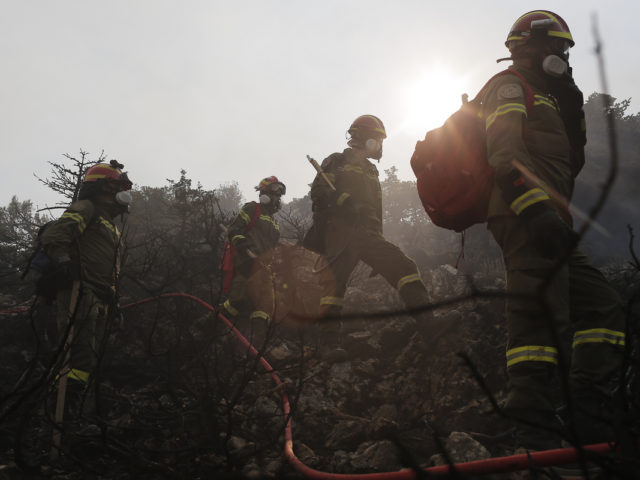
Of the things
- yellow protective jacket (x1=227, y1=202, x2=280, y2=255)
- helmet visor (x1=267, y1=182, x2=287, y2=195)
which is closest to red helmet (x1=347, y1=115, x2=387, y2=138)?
helmet visor (x1=267, y1=182, x2=287, y2=195)

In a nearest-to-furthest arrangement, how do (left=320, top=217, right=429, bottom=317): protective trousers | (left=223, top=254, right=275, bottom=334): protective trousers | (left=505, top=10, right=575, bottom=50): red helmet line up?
(left=505, top=10, right=575, bottom=50): red helmet → (left=320, top=217, right=429, bottom=317): protective trousers → (left=223, top=254, right=275, bottom=334): protective trousers

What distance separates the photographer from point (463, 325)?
4395 mm

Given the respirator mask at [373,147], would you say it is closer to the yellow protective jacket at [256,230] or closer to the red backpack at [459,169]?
the yellow protective jacket at [256,230]

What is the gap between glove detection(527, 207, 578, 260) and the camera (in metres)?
1.85

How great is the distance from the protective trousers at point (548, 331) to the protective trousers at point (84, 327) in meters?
3.15

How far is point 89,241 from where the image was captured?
4055 mm

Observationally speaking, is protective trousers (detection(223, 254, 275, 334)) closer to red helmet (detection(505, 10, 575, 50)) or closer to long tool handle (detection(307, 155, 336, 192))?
long tool handle (detection(307, 155, 336, 192))

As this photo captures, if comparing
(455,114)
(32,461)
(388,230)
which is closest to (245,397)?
(32,461)

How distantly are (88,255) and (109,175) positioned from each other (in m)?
0.97

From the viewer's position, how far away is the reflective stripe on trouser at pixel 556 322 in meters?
1.86

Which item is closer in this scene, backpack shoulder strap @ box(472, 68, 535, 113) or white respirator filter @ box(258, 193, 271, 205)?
backpack shoulder strap @ box(472, 68, 535, 113)

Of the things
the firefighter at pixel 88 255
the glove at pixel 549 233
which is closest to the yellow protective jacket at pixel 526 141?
Answer: the glove at pixel 549 233

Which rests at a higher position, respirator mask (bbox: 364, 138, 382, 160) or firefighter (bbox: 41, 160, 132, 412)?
respirator mask (bbox: 364, 138, 382, 160)

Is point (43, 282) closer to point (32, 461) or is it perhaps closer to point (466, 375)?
point (32, 461)
